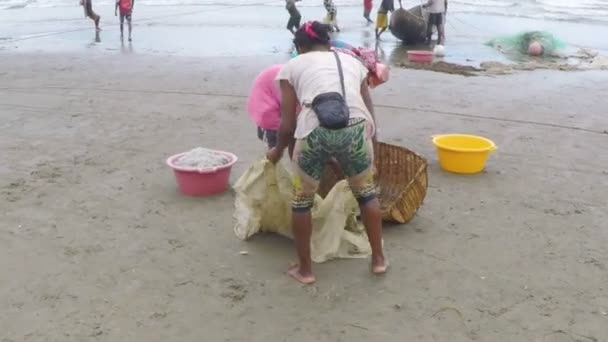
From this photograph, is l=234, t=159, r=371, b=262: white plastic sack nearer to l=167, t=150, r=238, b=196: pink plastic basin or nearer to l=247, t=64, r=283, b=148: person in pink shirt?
l=247, t=64, r=283, b=148: person in pink shirt

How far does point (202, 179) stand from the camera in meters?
4.97

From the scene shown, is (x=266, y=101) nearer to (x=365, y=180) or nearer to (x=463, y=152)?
(x=365, y=180)

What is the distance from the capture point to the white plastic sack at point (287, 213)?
402 centimetres

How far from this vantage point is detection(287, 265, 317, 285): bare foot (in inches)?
146

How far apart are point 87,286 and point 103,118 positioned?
161 inches

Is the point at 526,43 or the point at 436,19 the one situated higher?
the point at 436,19

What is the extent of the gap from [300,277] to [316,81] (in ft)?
3.82

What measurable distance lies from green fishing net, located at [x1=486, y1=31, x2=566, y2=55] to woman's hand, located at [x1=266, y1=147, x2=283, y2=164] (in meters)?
10.2

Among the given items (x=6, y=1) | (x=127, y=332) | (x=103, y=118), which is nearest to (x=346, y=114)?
(x=127, y=332)

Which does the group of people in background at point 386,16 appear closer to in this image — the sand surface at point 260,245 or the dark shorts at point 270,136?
the sand surface at point 260,245

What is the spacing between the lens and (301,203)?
3.60m

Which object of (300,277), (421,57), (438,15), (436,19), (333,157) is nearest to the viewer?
(333,157)

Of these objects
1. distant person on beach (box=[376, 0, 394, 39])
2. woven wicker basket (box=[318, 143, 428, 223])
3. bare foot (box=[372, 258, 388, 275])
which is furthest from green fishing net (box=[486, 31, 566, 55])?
bare foot (box=[372, 258, 388, 275])

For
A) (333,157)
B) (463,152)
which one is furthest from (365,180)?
(463,152)
